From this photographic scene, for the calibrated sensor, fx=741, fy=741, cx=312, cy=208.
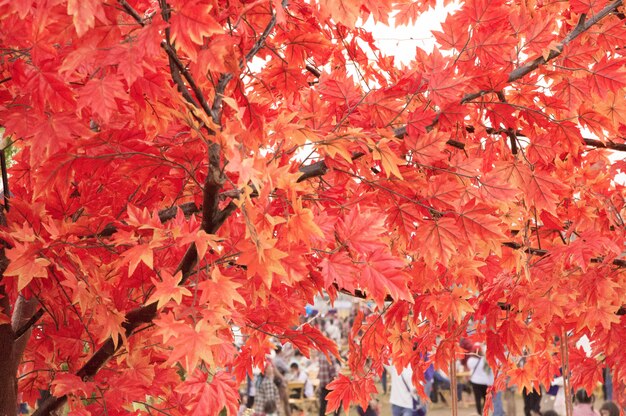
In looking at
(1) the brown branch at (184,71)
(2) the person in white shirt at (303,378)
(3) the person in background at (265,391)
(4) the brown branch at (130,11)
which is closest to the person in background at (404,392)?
(3) the person in background at (265,391)

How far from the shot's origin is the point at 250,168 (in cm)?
140

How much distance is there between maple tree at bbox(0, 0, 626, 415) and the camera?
1574 mm

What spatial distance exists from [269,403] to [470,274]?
6665mm

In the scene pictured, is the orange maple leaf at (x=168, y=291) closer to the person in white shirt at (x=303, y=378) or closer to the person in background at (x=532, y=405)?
the person in background at (x=532, y=405)

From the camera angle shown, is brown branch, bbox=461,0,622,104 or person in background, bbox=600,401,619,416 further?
person in background, bbox=600,401,619,416

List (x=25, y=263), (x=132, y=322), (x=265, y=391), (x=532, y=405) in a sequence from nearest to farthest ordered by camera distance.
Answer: (x=25, y=263) → (x=132, y=322) → (x=265, y=391) → (x=532, y=405)

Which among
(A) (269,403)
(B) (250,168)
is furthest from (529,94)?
(A) (269,403)

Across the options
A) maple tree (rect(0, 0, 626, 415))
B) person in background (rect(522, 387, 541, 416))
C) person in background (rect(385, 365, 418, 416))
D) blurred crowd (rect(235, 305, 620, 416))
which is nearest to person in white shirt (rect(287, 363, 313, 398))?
blurred crowd (rect(235, 305, 620, 416))

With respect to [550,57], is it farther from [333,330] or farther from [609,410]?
[333,330]

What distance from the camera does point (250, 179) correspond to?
1.50 m

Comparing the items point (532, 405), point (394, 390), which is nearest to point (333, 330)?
point (532, 405)

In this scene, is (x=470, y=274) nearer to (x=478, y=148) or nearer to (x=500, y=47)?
(x=478, y=148)

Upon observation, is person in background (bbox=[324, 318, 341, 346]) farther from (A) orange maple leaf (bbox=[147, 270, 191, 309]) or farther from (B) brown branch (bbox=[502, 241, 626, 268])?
(A) orange maple leaf (bbox=[147, 270, 191, 309])

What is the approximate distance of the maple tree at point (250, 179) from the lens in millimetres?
1574
